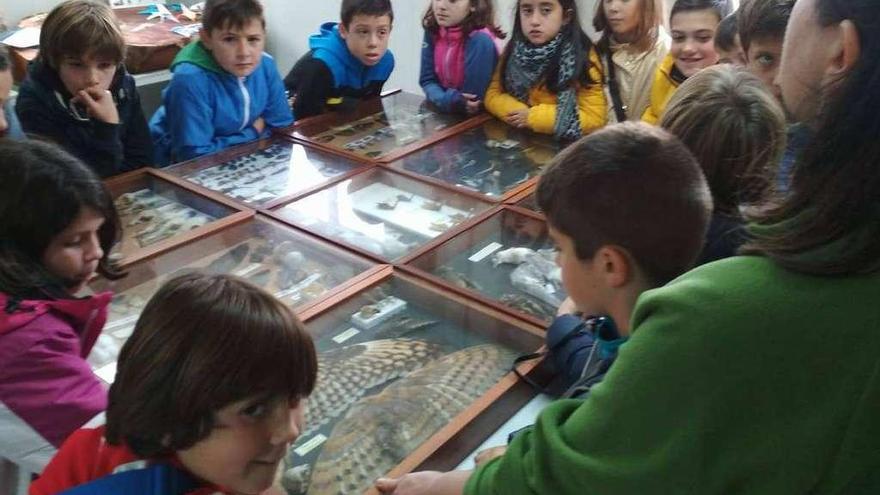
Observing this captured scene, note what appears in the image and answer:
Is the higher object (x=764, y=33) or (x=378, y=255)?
(x=764, y=33)

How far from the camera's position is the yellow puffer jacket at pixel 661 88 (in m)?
2.97

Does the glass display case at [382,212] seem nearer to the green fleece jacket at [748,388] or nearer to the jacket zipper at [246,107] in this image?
the jacket zipper at [246,107]

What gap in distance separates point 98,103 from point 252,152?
1.82 feet

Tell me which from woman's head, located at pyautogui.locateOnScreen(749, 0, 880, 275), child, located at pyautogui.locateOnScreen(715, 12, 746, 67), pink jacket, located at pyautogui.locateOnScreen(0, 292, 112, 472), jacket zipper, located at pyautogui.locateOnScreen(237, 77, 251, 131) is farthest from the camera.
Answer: jacket zipper, located at pyautogui.locateOnScreen(237, 77, 251, 131)

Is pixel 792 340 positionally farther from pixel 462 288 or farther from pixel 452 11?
pixel 452 11

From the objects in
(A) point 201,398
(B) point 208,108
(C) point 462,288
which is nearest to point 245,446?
(A) point 201,398

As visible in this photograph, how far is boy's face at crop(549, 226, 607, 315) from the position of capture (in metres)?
1.24

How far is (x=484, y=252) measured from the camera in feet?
7.36

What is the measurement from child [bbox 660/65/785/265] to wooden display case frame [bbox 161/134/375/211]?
1308 millimetres

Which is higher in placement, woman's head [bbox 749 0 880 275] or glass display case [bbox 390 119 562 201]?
woman's head [bbox 749 0 880 275]

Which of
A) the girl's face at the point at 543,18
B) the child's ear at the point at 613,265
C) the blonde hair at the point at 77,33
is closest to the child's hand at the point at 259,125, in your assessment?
the blonde hair at the point at 77,33

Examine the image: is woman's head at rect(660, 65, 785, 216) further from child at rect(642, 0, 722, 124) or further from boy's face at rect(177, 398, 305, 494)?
child at rect(642, 0, 722, 124)

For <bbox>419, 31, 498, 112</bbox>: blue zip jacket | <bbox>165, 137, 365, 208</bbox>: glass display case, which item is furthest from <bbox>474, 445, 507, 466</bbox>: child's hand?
<bbox>419, 31, 498, 112</bbox>: blue zip jacket

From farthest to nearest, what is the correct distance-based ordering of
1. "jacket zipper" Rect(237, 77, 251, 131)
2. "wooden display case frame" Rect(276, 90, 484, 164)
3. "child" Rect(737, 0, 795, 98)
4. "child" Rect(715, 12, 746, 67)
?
"jacket zipper" Rect(237, 77, 251, 131), "wooden display case frame" Rect(276, 90, 484, 164), "child" Rect(715, 12, 746, 67), "child" Rect(737, 0, 795, 98)
